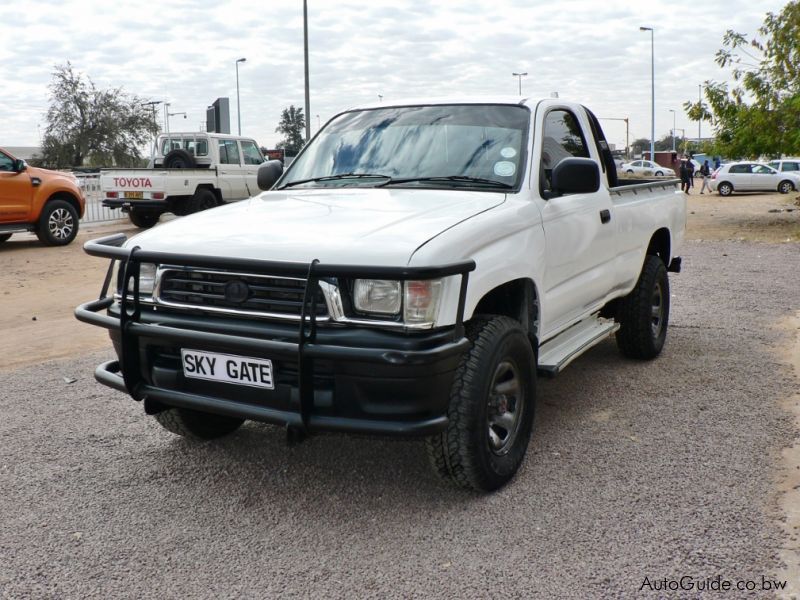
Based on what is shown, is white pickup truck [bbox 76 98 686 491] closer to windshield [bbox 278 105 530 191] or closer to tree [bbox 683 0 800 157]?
windshield [bbox 278 105 530 191]

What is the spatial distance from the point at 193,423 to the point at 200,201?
13965 mm

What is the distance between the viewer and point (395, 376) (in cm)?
305

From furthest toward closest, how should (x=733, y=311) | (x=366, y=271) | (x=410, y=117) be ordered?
(x=733, y=311) < (x=410, y=117) < (x=366, y=271)

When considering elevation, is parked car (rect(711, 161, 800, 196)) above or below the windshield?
above

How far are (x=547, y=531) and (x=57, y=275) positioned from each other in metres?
9.91

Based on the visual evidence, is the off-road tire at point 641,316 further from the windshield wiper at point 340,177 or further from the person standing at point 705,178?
the person standing at point 705,178

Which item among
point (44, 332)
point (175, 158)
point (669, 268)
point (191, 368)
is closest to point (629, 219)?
point (669, 268)

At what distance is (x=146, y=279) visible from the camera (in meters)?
3.64

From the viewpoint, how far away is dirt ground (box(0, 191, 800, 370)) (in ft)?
22.7

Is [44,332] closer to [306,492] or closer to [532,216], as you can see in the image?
[306,492]

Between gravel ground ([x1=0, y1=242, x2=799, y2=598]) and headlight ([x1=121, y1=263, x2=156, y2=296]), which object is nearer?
gravel ground ([x1=0, y1=242, x2=799, y2=598])

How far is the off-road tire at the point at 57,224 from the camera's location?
14.3 meters

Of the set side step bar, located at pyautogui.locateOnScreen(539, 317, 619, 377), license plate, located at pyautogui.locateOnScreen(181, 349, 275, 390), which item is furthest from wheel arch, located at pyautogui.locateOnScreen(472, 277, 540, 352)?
license plate, located at pyautogui.locateOnScreen(181, 349, 275, 390)

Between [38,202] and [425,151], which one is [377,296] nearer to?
[425,151]
